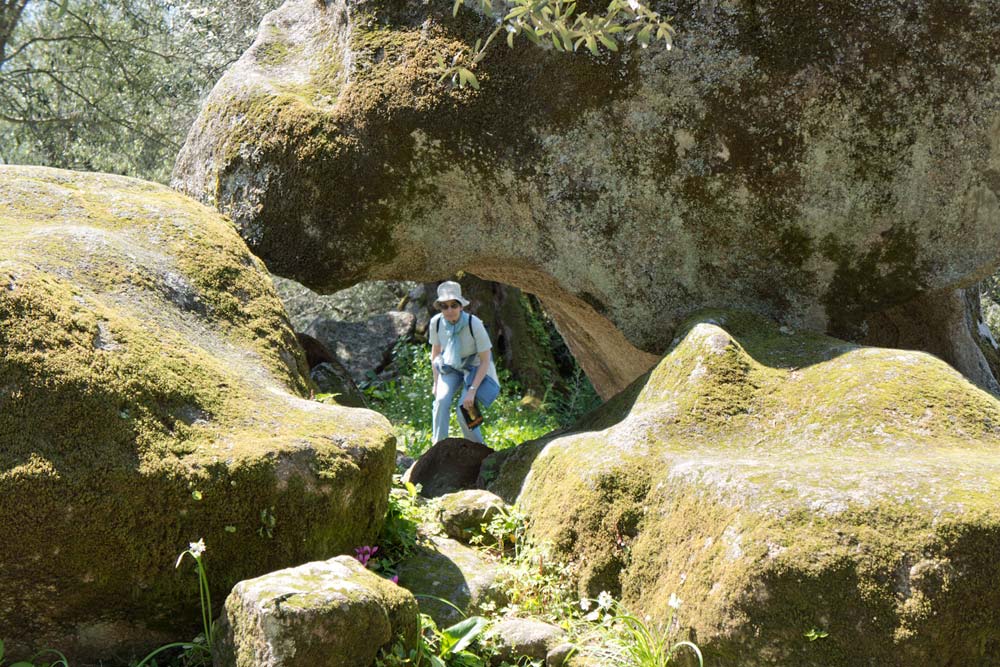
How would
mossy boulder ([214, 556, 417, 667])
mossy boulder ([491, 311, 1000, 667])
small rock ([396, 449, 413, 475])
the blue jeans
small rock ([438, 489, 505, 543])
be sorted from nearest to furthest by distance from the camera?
mossy boulder ([214, 556, 417, 667]) → mossy boulder ([491, 311, 1000, 667]) → small rock ([438, 489, 505, 543]) → small rock ([396, 449, 413, 475]) → the blue jeans

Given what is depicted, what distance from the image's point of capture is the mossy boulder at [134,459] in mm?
3973

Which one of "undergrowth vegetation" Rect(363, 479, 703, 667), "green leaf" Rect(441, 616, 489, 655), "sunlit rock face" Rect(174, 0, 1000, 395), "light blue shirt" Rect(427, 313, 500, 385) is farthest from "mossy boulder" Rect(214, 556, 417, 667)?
"light blue shirt" Rect(427, 313, 500, 385)

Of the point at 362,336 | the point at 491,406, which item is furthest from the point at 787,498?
the point at 362,336

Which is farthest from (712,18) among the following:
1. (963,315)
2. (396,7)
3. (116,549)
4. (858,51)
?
(116,549)

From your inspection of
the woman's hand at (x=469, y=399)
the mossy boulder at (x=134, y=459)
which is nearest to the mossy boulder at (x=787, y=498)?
the mossy boulder at (x=134, y=459)

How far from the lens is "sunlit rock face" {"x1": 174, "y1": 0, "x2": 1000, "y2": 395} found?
623cm

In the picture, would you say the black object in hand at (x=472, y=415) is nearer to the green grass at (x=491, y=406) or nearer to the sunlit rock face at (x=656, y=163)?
the sunlit rock face at (x=656, y=163)

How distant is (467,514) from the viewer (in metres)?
5.68

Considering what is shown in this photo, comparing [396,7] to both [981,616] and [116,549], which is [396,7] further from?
[981,616]

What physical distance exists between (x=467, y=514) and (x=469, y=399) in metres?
3.12

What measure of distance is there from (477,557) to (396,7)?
3.60 meters

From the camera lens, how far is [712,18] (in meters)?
6.41

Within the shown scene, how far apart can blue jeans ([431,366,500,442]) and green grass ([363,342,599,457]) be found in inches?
71.4

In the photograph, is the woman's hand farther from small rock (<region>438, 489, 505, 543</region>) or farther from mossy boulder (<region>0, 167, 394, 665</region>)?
mossy boulder (<region>0, 167, 394, 665</region>)
